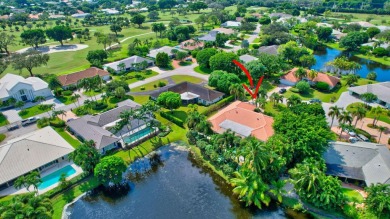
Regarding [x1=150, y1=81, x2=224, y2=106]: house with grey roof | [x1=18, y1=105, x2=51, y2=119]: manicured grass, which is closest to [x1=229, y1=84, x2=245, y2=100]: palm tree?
[x1=150, y1=81, x2=224, y2=106]: house with grey roof

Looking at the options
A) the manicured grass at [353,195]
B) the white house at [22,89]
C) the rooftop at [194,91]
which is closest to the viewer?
the manicured grass at [353,195]

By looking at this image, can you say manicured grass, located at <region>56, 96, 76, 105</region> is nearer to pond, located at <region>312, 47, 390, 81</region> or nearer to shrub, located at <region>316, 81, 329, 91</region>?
shrub, located at <region>316, 81, 329, 91</region>

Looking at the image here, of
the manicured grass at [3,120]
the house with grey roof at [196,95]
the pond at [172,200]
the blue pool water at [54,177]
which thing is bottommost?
the pond at [172,200]

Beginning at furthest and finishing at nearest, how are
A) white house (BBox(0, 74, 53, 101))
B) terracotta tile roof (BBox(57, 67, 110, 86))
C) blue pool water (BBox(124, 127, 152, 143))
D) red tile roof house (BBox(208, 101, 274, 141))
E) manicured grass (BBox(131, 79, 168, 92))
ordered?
terracotta tile roof (BBox(57, 67, 110, 86))
manicured grass (BBox(131, 79, 168, 92))
white house (BBox(0, 74, 53, 101))
blue pool water (BBox(124, 127, 152, 143))
red tile roof house (BBox(208, 101, 274, 141))

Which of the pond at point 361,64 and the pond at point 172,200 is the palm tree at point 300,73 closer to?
the pond at point 361,64

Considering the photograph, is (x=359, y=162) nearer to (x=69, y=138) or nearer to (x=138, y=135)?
(x=138, y=135)

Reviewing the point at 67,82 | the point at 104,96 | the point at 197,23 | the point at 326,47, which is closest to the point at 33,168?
the point at 104,96

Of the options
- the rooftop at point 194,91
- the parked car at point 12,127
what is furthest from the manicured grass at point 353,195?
the parked car at point 12,127
